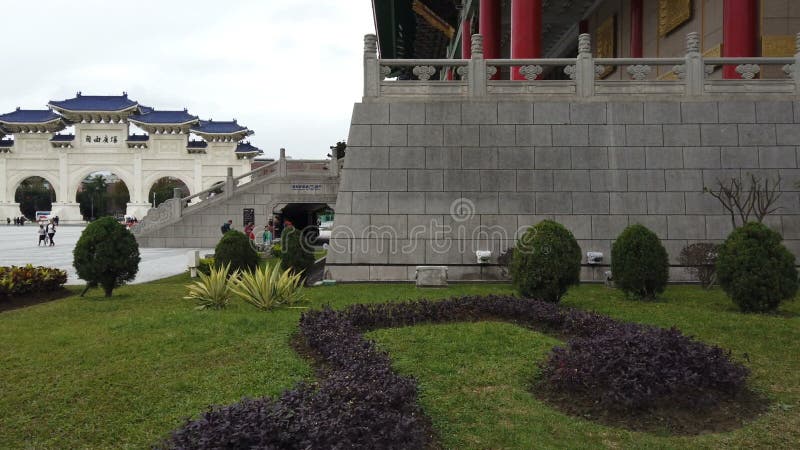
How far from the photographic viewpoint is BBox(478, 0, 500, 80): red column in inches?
686

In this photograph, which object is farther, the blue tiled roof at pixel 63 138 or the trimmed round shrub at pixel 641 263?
the blue tiled roof at pixel 63 138

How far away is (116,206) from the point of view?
7962cm

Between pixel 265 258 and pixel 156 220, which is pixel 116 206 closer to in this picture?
pixel 156 220

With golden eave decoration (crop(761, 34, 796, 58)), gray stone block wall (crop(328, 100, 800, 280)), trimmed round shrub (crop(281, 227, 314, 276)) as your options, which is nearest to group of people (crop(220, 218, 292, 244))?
trimmed round shrub (crop(281, 227, 314, 276))

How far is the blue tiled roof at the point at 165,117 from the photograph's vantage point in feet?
164

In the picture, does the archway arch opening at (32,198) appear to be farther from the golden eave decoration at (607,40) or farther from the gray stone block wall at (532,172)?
the gray stone block wall at (532,172)

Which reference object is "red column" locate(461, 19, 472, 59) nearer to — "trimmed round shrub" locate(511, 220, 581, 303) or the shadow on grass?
"trimmed round shrub" locate(511, 220, 581, 303)

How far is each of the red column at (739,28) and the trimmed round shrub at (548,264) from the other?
21.4ft

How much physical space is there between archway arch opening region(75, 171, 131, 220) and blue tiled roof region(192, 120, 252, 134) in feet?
87.9

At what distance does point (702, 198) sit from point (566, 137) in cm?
279

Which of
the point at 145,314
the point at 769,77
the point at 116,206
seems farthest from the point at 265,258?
the point at 116,206

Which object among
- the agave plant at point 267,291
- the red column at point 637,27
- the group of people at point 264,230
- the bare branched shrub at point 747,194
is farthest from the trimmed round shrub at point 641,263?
the group of people at point 264,230

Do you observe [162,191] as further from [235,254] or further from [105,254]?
[105,254]

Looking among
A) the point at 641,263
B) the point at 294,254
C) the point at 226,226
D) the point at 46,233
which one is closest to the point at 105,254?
the point at 294,254
